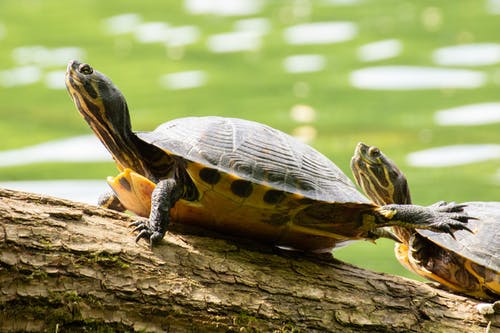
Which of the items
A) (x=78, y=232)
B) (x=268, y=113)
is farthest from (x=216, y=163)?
(x=268, y=113)

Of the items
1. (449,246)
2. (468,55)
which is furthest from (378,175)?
(468,55)

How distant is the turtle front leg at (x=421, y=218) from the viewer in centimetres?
311

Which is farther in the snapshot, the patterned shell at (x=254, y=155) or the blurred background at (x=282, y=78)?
the blurred background at (x=282, y=78)

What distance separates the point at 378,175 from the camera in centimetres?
383

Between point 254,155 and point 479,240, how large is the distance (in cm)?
108

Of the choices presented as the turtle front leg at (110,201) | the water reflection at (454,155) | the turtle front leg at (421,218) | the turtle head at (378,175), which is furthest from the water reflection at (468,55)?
the turtle front leg at (110,201)

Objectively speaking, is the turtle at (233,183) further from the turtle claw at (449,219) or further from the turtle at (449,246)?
the turtle at (449,246)

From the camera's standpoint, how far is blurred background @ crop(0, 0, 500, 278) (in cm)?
864

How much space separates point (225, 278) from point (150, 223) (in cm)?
31

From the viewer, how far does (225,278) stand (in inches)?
112

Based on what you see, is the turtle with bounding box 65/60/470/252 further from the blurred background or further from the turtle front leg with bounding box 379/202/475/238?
the blurred background

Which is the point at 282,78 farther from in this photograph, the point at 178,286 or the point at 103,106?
the point at 178,286

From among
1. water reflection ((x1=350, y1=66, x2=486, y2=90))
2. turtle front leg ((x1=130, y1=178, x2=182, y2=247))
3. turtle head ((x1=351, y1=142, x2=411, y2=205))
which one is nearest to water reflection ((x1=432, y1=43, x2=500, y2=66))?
water reflection ((x1=350, y1=66, x2=486, y2=90))

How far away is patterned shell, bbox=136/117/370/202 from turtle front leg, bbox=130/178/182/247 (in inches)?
5.4
